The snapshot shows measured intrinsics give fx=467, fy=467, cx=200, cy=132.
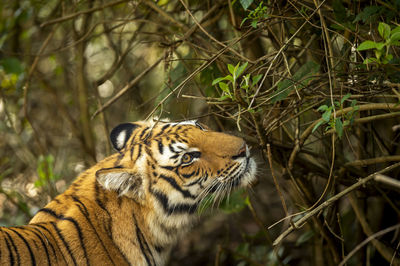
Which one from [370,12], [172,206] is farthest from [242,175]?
[370,12]

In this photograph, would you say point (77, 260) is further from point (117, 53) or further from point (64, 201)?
point (117, 53)

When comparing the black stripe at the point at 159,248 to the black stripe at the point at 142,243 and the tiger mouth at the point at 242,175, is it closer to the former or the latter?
the black stripe at the point at 142,243

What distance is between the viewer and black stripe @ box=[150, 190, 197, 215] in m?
3.00

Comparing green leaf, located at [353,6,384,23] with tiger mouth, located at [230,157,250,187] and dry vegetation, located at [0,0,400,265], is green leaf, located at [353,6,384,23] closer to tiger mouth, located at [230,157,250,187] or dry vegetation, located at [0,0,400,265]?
dry vegetation, located at [0,0,400,265]

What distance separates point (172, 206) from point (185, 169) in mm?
260

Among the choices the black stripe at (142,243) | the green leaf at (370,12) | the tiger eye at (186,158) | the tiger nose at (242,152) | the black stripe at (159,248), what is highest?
the green leaf at (370,12)

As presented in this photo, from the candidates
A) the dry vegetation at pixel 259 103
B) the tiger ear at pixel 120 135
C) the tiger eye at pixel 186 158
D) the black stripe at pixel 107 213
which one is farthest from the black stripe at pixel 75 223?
the dry vegetation at pixel 259 103

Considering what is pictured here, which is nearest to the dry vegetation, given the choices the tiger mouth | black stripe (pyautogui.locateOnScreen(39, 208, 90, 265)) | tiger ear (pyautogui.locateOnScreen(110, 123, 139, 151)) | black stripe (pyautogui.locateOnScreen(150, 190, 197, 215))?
the tiger mouth

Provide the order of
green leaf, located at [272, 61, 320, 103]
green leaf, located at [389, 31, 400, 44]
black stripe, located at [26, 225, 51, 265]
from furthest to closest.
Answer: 1. black stripe, located at [26, 225, 51, 265]
2. green leaf, located at [272, 61, 320, 103]
3. green leaf, located at [389, 31, 400, 44]

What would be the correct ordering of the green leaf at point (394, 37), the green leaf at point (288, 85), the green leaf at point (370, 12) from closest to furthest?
the green leaf at point (394, 37) < the green leaf at point (370, 12) < the green leaf at point (288, 85)

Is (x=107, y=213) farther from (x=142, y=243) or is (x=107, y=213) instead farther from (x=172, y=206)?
(x=172, y=206)

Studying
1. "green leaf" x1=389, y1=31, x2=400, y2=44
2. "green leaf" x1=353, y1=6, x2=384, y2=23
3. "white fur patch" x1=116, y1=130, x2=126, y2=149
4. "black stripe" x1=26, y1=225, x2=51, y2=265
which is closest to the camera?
"green leaf" x1=389, y1=31, x2=400, y2=44

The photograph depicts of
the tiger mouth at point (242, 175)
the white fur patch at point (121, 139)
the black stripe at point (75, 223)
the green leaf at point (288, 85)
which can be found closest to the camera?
the green leaf at point (288, 85)

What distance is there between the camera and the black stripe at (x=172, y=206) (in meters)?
3.00
